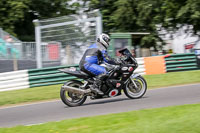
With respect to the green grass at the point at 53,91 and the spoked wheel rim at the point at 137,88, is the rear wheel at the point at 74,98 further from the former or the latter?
the green grass at the point at 53,91

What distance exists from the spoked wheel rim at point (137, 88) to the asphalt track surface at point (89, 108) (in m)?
0.19

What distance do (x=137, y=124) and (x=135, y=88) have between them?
3.33m

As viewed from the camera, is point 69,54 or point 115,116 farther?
point 69,54

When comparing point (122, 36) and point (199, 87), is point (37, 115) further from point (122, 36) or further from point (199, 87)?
point (122, 36)

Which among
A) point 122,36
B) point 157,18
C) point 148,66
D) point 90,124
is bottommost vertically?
point 90,124

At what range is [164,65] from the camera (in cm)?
Answer: 1536

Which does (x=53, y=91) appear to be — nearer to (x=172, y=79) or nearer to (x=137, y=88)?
(x=137, y=88)

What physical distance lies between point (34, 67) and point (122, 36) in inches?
170

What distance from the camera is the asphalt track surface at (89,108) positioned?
300 inches

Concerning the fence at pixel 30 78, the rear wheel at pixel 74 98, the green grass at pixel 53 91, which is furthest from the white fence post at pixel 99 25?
the rear wheel at pixel 74 98

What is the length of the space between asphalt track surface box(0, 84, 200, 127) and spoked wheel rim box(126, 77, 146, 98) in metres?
0.19

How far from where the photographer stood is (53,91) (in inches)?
475

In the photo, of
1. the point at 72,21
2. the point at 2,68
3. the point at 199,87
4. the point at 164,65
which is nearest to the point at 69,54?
the point at 72,21

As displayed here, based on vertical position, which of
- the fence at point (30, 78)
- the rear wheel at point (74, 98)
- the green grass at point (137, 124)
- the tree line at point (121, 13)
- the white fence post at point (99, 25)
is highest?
the tree line at point (121, 13)
